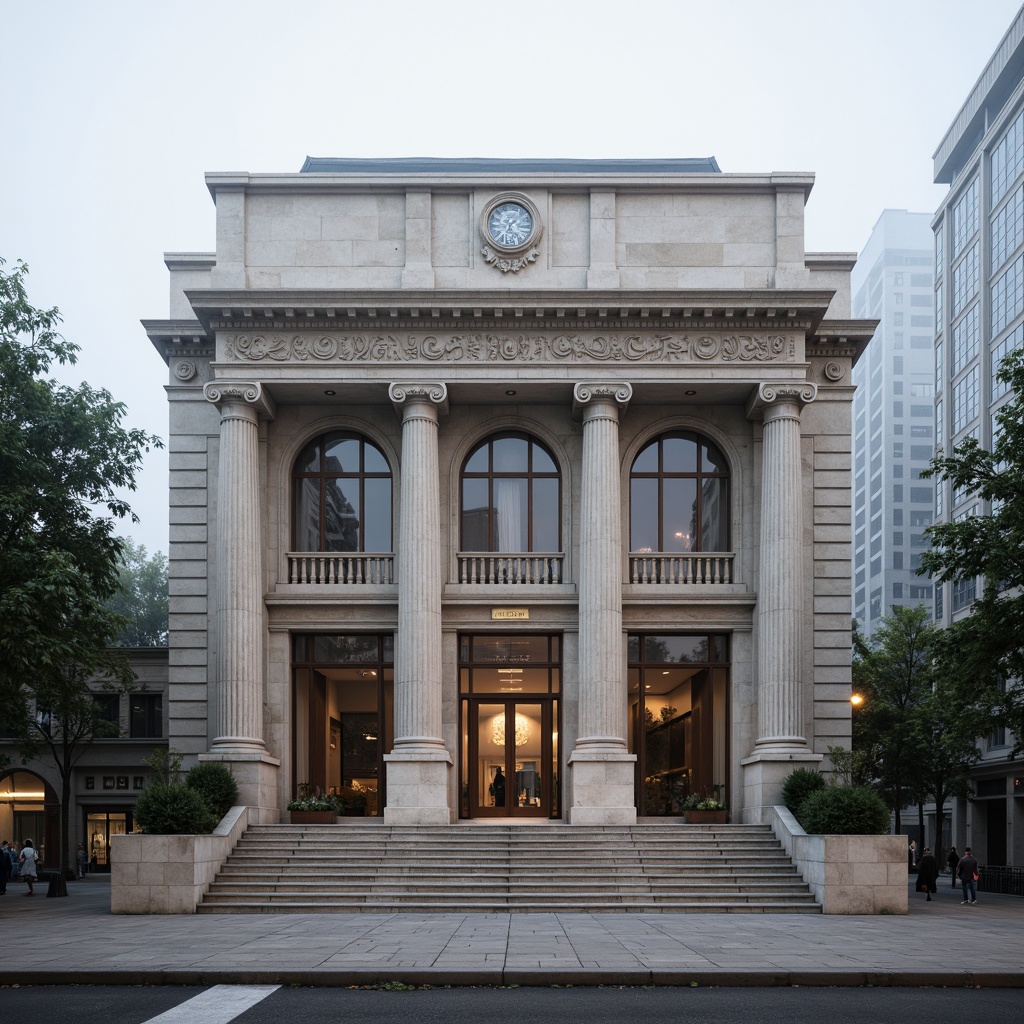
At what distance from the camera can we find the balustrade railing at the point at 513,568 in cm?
3344

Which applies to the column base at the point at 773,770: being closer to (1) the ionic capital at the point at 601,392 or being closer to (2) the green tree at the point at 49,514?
(1) the ionic capital at the point at 601,392

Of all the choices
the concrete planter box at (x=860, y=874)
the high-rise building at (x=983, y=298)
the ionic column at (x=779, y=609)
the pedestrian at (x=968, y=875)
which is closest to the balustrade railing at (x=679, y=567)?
the ionic column at (x=779, y=609)

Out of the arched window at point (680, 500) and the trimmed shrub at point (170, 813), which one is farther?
the arched window at point (680, 500)

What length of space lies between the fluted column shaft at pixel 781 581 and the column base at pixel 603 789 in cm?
352

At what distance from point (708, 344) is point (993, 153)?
148 ft

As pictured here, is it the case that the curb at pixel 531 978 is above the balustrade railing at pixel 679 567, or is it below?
below

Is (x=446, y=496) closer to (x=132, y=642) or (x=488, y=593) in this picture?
(x=488, y=593)

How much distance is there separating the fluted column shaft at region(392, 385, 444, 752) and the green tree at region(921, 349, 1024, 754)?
12.3 m

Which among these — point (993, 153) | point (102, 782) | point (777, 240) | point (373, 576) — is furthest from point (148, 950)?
point (993, 153)

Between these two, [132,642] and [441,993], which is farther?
[132,642]

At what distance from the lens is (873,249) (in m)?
162

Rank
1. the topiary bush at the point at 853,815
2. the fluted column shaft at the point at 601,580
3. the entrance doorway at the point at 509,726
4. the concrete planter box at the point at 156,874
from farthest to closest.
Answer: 1. the entrance doorway at the point at 509,726
2. the fluted column shaft at the point at 601,580
3. the topiary bush at the point at 853,815
4. the concrete planter box at the point at 156,874

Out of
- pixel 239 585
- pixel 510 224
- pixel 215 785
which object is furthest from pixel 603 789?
pixel 510 224

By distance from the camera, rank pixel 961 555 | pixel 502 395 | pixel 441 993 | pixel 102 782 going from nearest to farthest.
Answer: pixel 441 993
pixel 961 555
pixel 502 395
pixel 102 782
